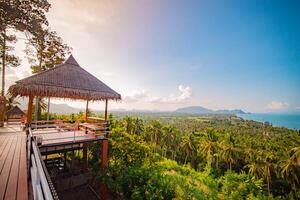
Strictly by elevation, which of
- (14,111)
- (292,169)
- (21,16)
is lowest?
(292,169)

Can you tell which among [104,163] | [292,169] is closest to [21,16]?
[104,163]

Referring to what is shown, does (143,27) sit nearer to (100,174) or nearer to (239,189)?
(100,174)

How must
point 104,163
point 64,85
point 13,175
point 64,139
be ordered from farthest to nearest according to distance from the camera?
point 104,163
point 64,85
point 64,139
point 13,175

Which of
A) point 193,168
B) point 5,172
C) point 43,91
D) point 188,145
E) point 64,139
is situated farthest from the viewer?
point 188,145


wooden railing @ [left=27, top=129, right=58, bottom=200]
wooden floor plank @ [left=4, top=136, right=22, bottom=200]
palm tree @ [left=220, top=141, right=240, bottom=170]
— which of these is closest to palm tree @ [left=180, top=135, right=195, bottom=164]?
palm tree @ [left=220, top=141, right=240, bottom=170]

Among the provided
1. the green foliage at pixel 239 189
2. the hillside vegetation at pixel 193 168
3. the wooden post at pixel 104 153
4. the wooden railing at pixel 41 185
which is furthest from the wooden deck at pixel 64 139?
the green foliage at pixel 239 189

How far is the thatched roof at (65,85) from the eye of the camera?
6.14 m

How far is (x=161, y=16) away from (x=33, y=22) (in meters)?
6.93

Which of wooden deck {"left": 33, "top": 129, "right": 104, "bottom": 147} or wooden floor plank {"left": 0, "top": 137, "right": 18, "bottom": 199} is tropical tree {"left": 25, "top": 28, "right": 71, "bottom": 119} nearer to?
wooden deck {"left": 33, "top": 129, "right": 104, "bottom": 147}

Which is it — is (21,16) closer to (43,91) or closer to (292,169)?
(43,91)

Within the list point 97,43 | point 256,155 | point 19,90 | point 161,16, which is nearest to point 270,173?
point 256,155

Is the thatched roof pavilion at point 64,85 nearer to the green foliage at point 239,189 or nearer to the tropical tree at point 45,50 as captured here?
the tropical tree at point 45,50

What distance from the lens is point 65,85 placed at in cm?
666

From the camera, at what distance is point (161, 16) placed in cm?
995
